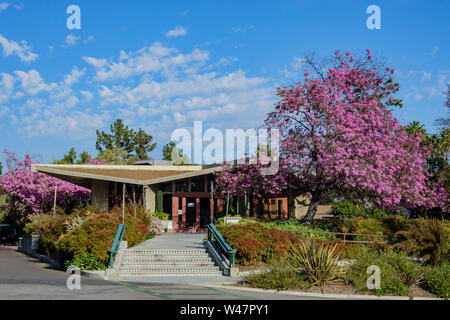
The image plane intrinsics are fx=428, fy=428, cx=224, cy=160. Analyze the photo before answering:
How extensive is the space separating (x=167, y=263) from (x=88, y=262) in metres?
2.72

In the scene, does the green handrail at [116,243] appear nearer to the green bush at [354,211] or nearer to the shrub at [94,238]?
the shrub at [94,238]

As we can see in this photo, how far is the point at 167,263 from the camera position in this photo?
15219 mm

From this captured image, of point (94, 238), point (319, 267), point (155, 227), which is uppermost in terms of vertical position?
point (94, 238)

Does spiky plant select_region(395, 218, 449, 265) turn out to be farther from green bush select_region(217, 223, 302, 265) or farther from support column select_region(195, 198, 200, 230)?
support column select_region(195, 198, 200, 230)

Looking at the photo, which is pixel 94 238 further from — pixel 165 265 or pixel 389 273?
pixel 389 273

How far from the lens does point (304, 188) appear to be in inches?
867

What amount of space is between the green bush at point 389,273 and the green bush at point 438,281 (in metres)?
0.23

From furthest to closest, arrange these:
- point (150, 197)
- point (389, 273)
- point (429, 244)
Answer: point (150, 197), point (429, 244), point (389, 273)

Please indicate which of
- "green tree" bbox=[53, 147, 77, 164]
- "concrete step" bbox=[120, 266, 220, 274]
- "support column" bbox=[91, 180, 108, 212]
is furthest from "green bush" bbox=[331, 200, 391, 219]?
"green tree" bbox=[53, 147, 77, 164]

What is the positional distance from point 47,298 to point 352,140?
48.6 ft

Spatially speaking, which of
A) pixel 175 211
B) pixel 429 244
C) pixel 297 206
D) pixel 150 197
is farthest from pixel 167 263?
pixel 297 206

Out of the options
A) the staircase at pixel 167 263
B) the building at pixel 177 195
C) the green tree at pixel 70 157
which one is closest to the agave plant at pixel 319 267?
the staircase at pixel 167 263
